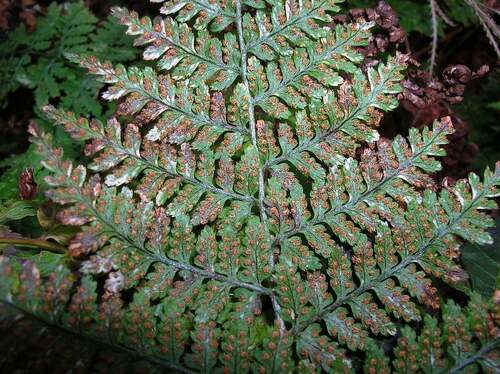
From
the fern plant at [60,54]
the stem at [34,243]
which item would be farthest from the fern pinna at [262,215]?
the fern plant at [60,54]

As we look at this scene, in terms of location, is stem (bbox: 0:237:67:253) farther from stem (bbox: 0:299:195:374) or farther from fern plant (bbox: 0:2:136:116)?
fern plant (bbox: 0:2:136:116)

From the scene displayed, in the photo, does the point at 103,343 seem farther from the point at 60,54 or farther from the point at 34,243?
the point at 60,54

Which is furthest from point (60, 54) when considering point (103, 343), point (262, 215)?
point (103, 343)

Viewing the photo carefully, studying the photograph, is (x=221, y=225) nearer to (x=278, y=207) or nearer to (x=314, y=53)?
(x=278, y=207)

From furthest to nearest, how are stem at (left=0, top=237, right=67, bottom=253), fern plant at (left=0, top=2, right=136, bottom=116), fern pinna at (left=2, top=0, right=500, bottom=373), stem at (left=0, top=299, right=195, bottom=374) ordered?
fern plant at (left=0, top=2, right=136, bottom=116) → stem at (left=0, top=237, right=67, bottom=253) → fern pinna at (left=2, top=0, right=500, bottom=373) → stem at (left=0, top=299, right=195, bottom=374)

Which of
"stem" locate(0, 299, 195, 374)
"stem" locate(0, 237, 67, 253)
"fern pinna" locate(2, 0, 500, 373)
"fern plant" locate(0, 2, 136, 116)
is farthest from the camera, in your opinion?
"fern plant" locate(0, 2, 136, 116)

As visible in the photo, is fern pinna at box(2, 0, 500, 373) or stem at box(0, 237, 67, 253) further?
stem at box(0, 237, 67, 253)

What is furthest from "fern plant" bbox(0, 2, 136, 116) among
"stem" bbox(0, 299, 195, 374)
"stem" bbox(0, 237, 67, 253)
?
"stem" bbox(0, 299, 195, 374)

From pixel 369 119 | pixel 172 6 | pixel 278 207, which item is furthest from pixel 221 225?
pixel 172 6

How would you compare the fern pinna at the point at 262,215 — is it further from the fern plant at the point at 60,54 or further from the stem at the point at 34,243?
the fern plant at the point at 60,54
